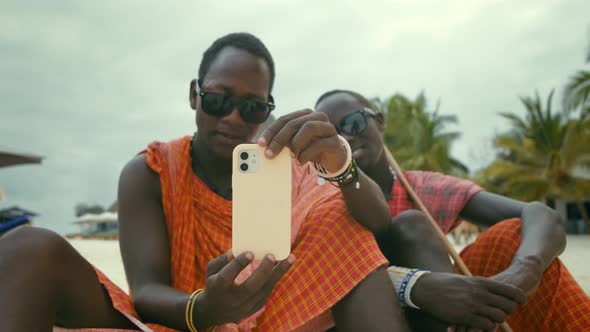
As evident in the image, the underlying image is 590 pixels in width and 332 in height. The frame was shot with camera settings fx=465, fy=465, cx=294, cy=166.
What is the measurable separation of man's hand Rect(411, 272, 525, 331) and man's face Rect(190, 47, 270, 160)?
2.95 feet

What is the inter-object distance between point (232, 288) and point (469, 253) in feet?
4.41

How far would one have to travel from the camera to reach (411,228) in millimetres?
1767

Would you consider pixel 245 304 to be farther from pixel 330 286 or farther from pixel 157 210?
pixel 157 210

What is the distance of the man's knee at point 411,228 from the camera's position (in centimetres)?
176

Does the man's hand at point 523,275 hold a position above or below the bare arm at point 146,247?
below

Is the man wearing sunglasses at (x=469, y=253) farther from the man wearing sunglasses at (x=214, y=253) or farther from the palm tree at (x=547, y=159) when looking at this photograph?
the palm tree at (x=547, y=159)

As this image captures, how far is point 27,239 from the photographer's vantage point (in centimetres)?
119

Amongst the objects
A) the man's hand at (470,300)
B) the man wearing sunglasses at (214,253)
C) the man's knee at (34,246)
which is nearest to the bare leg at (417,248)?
the man's hand at (470,300)

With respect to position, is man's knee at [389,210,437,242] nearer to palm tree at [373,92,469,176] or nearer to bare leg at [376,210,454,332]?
bare leg at [376,210,454,332]

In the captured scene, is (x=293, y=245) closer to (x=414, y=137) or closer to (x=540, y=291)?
(x=540, y=291)

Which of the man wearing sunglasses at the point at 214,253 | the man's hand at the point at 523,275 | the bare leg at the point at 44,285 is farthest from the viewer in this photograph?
the man's hand at the point at 523,275

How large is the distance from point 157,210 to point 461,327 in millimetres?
1134

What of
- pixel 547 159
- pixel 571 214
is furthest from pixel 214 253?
pixel 571 214

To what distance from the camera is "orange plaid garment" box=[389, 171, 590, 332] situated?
179 centimetres
